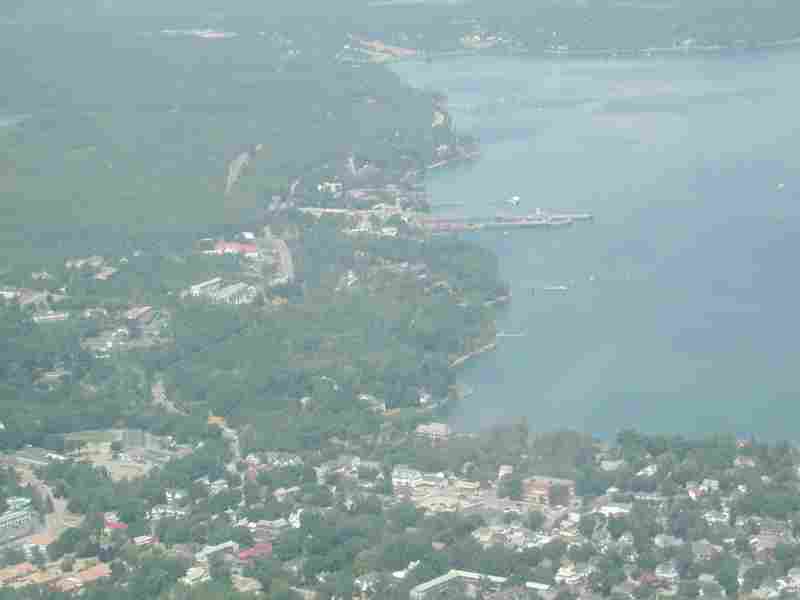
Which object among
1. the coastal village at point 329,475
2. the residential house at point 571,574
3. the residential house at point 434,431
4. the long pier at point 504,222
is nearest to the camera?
the residential house at point 571,574

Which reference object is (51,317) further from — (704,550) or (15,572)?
(704,550)

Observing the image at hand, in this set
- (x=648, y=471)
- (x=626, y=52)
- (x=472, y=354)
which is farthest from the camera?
(x=626, y=52)

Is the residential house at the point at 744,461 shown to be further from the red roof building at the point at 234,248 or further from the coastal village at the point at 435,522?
the red roof building at the point at 234,248

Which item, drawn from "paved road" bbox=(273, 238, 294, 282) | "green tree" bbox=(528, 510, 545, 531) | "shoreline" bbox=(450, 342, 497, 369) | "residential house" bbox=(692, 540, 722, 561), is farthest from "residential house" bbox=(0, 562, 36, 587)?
"paved road" bbox=(273, 238, 294, 282)

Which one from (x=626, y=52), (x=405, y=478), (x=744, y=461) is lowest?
(x=626, y=52)

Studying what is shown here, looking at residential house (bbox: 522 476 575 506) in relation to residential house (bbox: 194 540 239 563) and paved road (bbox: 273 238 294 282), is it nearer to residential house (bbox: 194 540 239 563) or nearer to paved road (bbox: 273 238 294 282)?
residential house (bbox: 194 540 239 563)

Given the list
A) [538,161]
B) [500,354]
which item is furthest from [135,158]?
[500,354]

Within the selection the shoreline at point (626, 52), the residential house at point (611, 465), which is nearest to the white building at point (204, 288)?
the residential house at point (611, 465)

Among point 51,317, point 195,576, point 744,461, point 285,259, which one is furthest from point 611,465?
point 285,259

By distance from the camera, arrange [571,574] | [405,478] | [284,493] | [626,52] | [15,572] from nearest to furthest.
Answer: [571,574], [15,572], [284,493], [405,478], [626,52]
